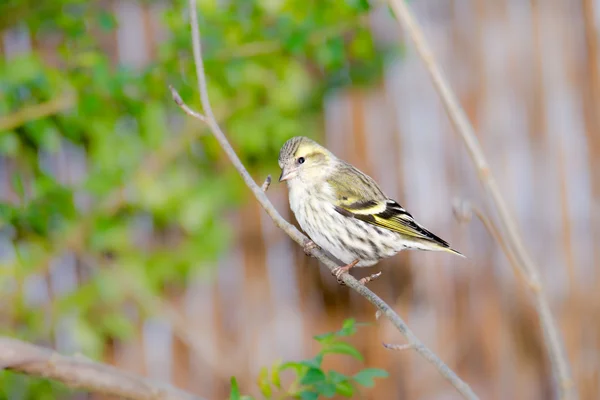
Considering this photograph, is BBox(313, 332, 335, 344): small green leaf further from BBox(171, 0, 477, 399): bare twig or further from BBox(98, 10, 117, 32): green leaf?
BBox(98, 10, 117, 32): green leaf

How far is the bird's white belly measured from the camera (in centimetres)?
186

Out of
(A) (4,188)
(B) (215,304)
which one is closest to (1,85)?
(A) (4,188)

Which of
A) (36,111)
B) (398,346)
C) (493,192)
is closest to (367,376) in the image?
(398,346)

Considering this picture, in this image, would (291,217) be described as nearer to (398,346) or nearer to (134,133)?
(134,133)

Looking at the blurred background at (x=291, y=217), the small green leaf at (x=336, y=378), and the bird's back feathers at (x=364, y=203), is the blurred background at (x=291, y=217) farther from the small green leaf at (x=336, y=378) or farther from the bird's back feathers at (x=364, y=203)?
the small green leaf at (x=336, y=378)

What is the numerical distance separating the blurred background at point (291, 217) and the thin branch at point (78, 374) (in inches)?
72.6

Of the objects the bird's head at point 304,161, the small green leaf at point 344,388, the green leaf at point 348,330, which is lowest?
the small green leaf at point 344,388

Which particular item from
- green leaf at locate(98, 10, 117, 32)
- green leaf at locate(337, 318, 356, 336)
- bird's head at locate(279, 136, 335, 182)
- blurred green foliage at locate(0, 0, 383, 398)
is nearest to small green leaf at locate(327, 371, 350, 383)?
green leaf at locate(337, 318, 356, 336)

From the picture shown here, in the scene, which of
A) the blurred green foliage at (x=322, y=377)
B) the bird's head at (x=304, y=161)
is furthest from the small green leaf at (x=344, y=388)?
the bird's head at (x=304, y=161)

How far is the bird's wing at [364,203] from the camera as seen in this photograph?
192 cm

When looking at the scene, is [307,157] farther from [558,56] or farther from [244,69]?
[558,56]

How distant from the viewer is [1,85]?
264cm

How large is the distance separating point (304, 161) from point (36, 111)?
129cm

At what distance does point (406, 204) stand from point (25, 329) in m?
1.71
